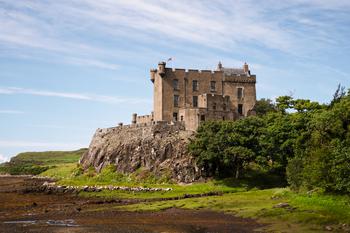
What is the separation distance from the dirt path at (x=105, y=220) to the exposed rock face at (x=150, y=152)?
23884 mm

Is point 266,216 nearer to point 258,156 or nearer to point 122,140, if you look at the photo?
point 258,156

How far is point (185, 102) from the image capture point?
307 ft

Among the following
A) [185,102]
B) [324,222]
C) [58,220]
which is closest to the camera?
[324,222]

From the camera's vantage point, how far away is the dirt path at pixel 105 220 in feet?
131

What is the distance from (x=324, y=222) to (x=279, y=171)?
39.1 metres

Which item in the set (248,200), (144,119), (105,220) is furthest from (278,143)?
(144,119)

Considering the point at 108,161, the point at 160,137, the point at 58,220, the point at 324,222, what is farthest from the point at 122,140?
the point at 324,222

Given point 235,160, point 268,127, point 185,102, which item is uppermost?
point 185,102

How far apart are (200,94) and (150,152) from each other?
1645 cm

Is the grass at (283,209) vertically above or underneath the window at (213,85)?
underneath

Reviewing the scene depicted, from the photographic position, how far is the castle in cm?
8946

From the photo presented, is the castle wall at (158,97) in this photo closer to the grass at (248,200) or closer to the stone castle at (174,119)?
the stone castle at (174,119)

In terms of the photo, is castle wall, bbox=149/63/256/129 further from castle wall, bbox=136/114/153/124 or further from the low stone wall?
the low stone wall

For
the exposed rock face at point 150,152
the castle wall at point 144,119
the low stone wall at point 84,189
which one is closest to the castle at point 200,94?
the castle wall at point 144,119
